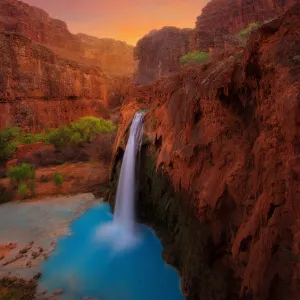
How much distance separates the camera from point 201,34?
3141 centimetres

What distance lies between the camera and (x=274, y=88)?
13.5 ft

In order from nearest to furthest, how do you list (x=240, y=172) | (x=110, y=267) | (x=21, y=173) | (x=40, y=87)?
(x=240, y=172) < (x=110, y=267) < (x=21, y=173) < (x=40, y=87)

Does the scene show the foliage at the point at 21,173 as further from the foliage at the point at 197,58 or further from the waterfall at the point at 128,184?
the foliage at the point at 197,58

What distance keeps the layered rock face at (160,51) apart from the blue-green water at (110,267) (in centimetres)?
2988

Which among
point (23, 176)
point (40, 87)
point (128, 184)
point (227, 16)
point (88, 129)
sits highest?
point (227, 16)

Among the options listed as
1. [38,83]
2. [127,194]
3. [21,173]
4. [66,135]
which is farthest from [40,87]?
[127,194]

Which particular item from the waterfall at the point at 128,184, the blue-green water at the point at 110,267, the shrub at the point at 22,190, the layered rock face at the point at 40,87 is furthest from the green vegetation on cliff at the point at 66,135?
the blue-green water at the point at 110,267

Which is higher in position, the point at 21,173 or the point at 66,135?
the point at 66,135

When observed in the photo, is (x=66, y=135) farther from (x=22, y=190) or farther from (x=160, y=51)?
(x=160, y=51)

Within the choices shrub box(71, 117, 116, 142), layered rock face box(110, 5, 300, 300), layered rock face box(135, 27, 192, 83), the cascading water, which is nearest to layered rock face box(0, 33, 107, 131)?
layered rock face box(135, 27, 192, 83)

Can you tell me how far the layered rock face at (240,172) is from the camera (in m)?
3.59

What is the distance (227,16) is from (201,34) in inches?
421

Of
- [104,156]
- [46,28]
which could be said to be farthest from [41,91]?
[46,28]

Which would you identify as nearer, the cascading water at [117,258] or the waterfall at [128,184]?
the cascading water at [117,258]
